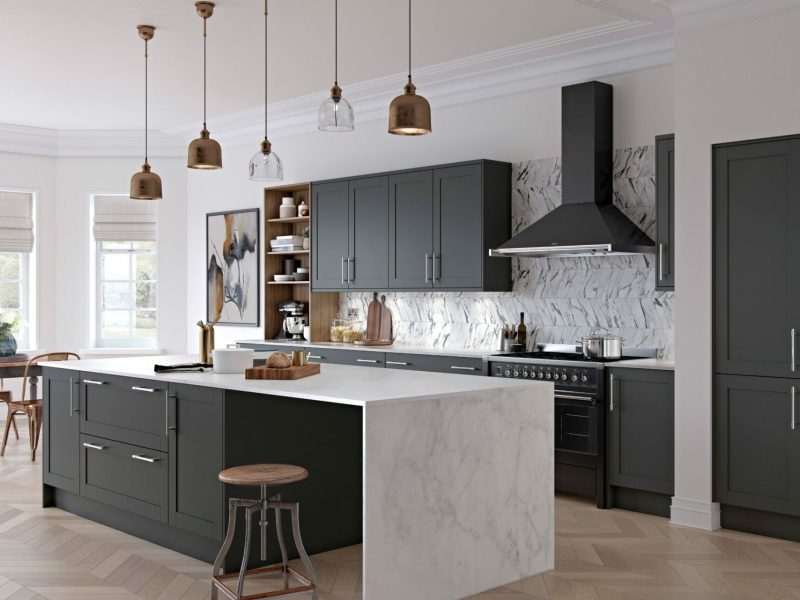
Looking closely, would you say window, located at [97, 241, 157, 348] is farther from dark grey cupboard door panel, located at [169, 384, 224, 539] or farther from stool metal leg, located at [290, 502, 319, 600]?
stool metal leg, located at [290, 502, 319, 600]

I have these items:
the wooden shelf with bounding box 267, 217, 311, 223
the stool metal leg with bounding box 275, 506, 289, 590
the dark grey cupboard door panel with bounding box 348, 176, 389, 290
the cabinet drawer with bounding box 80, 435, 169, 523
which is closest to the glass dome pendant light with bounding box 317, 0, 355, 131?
the stool metal leg with bounding box 275, 506, 289, 590

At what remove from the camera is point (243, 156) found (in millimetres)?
9102

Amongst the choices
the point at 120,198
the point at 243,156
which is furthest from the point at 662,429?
the point at 120,198

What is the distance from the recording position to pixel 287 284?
871cm

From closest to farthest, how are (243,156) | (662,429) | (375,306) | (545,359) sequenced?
(662,429) → (545,359) → (375,306) → (243,156)

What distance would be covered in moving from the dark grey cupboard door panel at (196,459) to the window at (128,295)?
17.7ft

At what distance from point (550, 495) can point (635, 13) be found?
2.94m

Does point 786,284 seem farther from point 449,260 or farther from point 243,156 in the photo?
point 243,156

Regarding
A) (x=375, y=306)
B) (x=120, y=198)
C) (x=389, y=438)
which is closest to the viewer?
(x=389, y=438)

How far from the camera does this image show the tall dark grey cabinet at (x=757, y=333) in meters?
4.83

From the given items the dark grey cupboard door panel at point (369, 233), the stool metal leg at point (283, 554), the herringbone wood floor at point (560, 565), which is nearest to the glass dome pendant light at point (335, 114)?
the stool metal leg at point (283, 554)

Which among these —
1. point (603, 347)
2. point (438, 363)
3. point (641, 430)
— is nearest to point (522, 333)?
point (438, 363)

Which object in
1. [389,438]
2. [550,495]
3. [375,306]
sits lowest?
[550,495]

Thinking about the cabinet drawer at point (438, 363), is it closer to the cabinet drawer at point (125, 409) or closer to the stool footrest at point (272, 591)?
the cabinet drawer at point (125, 409)
